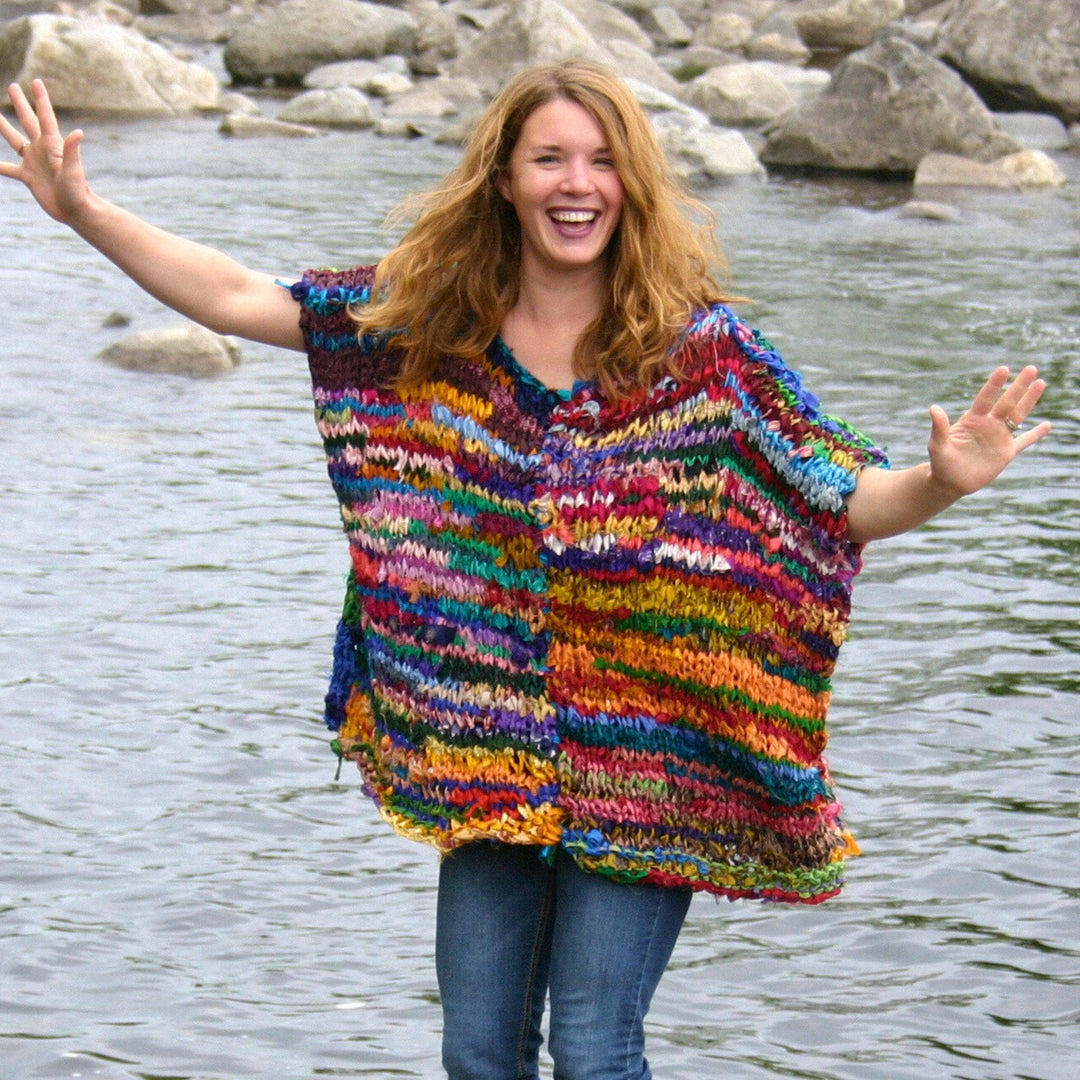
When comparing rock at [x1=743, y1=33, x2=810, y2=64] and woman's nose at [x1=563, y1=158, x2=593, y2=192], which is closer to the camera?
woman's nose at [x1=563, y1=158, x2=593, y2=192]

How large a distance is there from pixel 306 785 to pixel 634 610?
119 inches

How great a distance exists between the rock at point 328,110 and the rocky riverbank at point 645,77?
0.02 m

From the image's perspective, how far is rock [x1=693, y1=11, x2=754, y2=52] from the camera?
32156mm

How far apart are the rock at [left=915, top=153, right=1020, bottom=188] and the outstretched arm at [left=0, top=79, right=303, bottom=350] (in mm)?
17162

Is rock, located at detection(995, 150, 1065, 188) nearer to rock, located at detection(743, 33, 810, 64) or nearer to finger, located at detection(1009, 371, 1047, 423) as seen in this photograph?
rock, located at detection(743, 33, 810, 64)

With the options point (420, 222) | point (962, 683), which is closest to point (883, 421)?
point (962, 683)

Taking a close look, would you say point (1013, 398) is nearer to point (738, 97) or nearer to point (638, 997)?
point (638, 997)

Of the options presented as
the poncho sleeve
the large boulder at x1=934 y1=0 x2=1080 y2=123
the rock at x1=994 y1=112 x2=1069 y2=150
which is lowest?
the rock at x1=994 y1=112 x2=1069 y2=150

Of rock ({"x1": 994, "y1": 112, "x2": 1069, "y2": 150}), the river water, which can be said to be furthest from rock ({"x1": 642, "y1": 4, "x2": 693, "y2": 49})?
the river water

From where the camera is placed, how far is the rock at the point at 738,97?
24.2m

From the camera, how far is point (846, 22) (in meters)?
33.4

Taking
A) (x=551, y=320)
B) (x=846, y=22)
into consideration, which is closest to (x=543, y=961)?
(x=551, y=320)

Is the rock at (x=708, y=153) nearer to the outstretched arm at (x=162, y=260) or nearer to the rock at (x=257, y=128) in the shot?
the rock at (x=257, y=128)

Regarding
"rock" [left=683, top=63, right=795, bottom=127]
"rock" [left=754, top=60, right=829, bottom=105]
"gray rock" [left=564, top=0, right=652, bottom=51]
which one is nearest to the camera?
"rock" [left=683, top=63, right=795, bottom=127]
